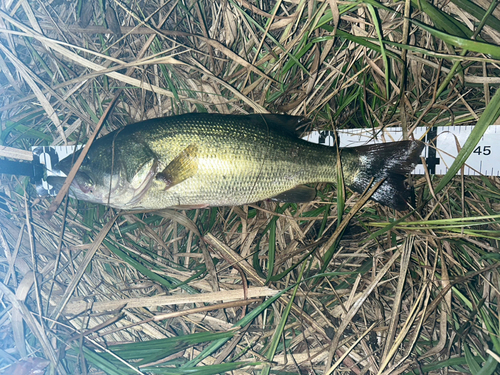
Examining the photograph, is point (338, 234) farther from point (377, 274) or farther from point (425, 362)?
point (425, 362)

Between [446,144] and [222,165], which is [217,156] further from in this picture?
[446,144]

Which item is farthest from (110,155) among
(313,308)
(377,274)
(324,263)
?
(377,274)

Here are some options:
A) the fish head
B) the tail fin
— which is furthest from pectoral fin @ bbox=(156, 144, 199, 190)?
the tail fin

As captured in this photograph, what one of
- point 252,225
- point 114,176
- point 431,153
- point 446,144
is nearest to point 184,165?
point 114,176

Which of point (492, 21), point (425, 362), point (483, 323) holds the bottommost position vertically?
Answer: point (425, 362)

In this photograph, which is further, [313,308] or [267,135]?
[313,308]

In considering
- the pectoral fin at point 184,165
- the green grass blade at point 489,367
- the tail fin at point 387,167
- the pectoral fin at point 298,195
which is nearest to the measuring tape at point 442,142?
the tail fin at point 387,167

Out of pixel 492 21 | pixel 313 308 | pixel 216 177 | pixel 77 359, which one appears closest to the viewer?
pixel 492 21

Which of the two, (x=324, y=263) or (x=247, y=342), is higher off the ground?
(x=324, y=263)
